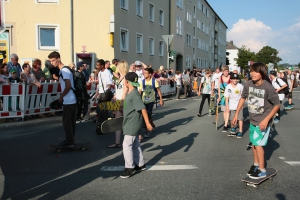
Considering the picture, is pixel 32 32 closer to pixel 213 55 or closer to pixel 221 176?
pixel 221 176

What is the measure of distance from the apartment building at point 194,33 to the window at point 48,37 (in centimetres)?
1687

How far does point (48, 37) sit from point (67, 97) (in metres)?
16.8

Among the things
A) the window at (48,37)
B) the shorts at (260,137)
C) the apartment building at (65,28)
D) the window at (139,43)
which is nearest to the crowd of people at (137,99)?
the shorts at (260,137)

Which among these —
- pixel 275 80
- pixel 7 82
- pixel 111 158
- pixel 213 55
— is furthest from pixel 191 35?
pixel 111 158

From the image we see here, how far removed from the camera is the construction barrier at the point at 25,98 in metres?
10.5

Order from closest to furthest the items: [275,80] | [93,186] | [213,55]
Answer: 1. [93,186]
2. [275,80]
3. [213,55]

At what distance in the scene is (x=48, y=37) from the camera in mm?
22281

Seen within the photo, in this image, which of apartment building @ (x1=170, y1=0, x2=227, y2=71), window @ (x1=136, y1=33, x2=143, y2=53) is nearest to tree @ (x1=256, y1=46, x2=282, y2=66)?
apartment building @ (x1=170, y1=0, x2=227, y2=71)

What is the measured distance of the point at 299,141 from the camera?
26.7 feet

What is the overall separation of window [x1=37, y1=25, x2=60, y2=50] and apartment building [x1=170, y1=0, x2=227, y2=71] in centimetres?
1687

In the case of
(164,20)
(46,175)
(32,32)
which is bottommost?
(46,175)

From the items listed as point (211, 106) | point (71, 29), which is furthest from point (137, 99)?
point (71, 29)

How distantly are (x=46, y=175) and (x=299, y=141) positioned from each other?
5.89m

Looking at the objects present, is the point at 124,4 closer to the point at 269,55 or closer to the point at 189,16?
the point at 189,16
